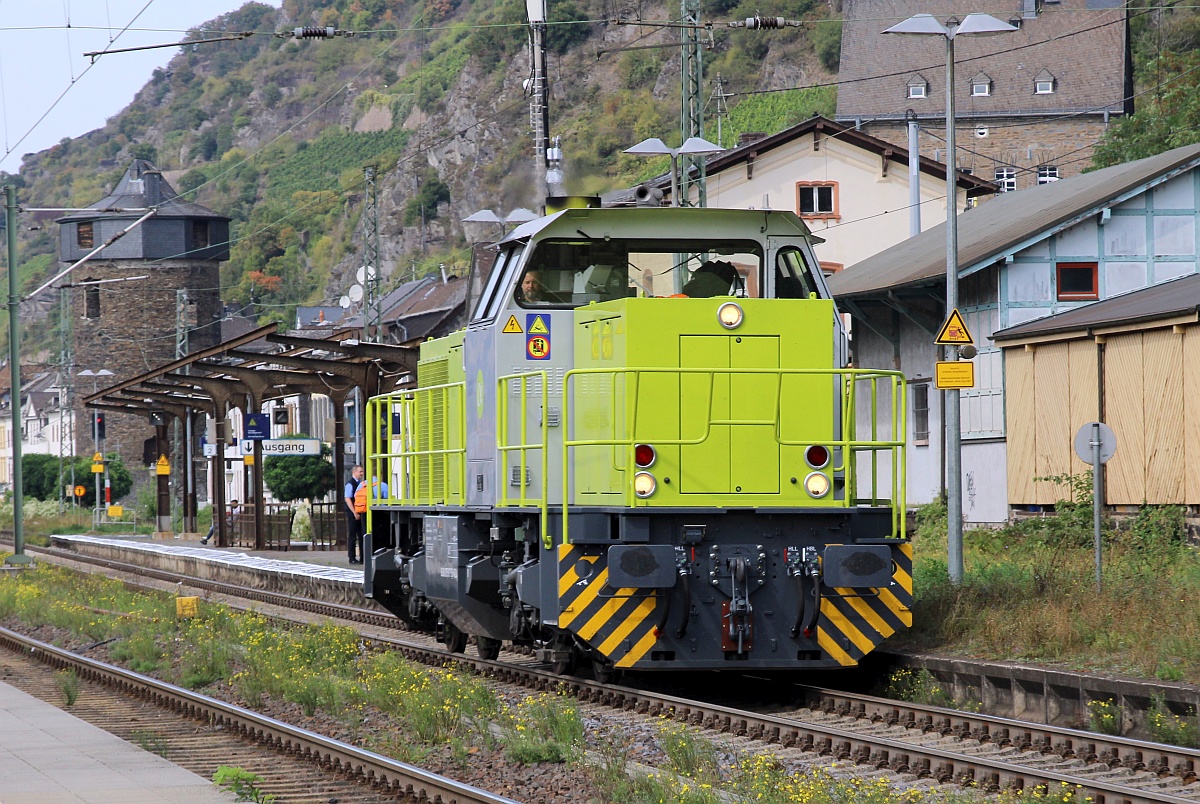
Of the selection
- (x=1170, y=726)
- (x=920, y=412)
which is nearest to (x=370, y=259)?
(x=920, y=412)

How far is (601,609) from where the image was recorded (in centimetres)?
1047

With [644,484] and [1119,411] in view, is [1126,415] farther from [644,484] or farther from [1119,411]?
[644,484]

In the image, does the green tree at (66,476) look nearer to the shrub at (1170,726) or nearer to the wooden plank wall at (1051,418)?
the wooden plank wall at (1051,418)

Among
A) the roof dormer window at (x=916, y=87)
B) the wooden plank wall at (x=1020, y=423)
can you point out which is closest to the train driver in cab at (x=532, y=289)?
the wooden plank wall at (x=1020, y=423)

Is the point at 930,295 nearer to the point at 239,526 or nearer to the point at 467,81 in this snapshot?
the point at 239,526

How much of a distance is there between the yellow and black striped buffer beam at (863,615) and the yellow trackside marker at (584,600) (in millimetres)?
1593

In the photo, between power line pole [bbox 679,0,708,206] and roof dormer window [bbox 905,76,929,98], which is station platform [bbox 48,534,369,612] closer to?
power line pole [bbox 679,0,708,206]

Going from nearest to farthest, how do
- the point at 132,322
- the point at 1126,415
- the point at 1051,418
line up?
the point at 1126,415, the point at 1051,418, the point at 132,322

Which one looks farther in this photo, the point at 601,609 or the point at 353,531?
the point at 353,531

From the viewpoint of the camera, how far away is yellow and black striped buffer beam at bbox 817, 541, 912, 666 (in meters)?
10.6

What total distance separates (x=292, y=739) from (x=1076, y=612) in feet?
19.9

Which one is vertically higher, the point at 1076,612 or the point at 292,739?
the point at 1076,612

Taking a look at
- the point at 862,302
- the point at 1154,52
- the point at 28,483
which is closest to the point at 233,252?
the point at 28,483

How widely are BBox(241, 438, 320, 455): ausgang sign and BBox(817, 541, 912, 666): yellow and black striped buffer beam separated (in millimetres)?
21626
